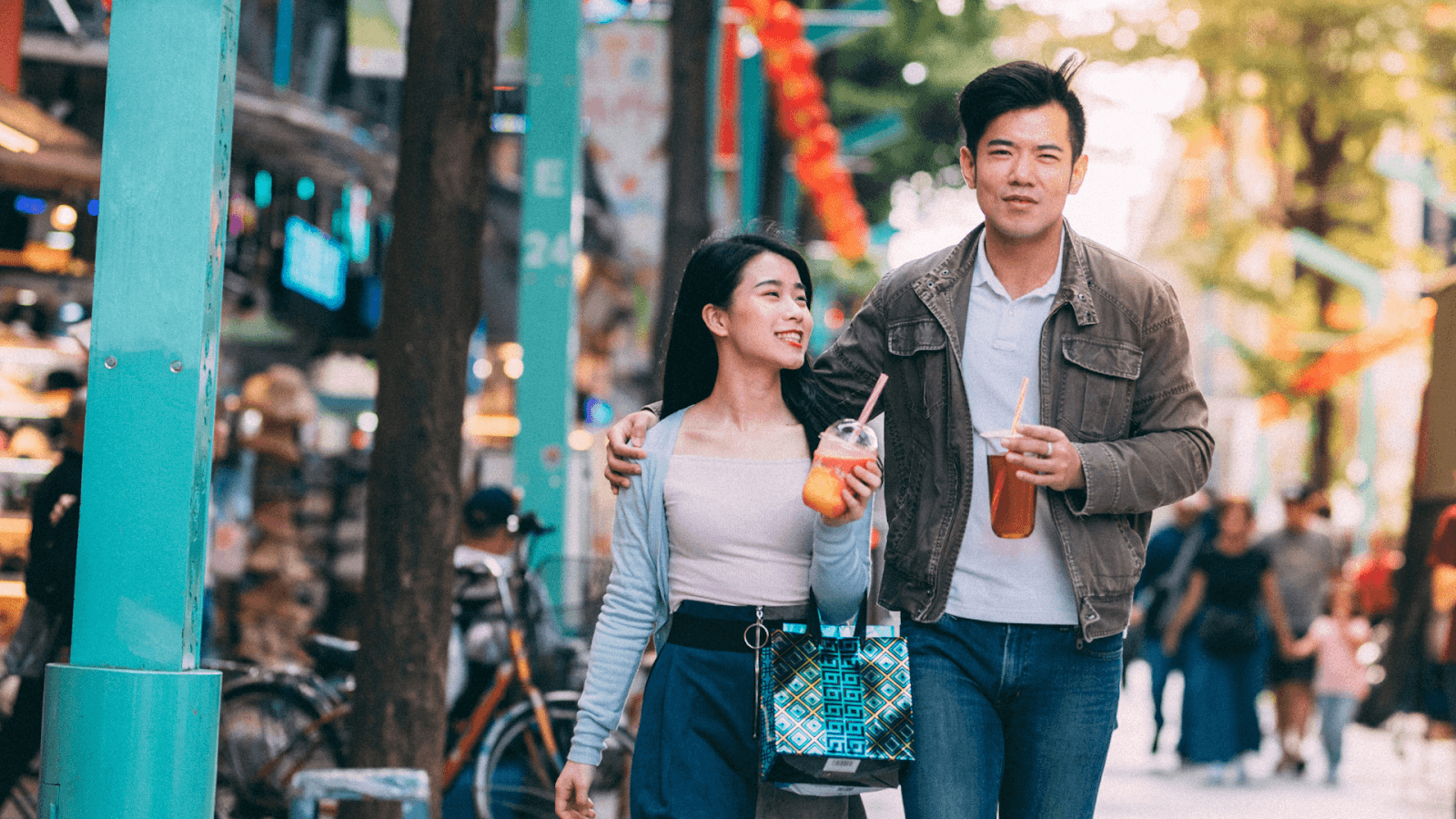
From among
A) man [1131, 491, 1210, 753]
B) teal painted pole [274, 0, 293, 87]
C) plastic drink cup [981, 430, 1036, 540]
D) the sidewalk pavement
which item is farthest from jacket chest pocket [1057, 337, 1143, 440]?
teal painted pole [274, 0, 293, 87]

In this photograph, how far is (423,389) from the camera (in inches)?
217

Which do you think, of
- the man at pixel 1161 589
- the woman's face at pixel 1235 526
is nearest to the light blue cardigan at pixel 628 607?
the woman's face at pixel 1235 526

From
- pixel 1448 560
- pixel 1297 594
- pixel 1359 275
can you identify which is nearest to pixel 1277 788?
pixel 1297 594

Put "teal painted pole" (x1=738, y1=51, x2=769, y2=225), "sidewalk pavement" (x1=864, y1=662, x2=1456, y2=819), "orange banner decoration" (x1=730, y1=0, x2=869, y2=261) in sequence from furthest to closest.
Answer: "teal painted pole" (x1=738, y1=51, x2=769, y2=225)
"orange banner decoration" (x1=730, y1=0, x2=869, y2=261)
"sidewalk pavement" (x1=864, y1=662, x2=1456, y2=819)

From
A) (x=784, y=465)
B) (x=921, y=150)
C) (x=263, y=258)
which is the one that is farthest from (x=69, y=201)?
(x=921, y=150)

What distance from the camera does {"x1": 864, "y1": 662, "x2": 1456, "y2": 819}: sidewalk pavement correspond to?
10133mm

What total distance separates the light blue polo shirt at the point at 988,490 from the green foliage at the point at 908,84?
1922 centimetres

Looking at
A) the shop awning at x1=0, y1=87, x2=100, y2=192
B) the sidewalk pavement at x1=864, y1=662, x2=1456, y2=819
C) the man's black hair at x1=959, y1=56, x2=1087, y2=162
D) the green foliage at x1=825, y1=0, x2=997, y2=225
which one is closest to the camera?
the man's black hair at x1=959, y1=56, x2=1087, y2=162

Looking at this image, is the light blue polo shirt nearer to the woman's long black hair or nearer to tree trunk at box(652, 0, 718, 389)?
the woman's long black hair

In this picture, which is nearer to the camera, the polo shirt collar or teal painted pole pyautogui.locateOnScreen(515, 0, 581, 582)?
the polo shirt collar

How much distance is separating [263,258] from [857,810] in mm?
10002

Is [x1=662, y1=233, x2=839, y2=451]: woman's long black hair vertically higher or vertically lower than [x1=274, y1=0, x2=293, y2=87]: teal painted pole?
lower

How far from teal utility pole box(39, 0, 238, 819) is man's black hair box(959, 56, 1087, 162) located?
1706 mm

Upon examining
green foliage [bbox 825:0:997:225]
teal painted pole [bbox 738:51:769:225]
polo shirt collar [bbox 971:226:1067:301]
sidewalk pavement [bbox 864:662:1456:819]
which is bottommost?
sidewalk pavement [bbox 864:662:1456:819]
